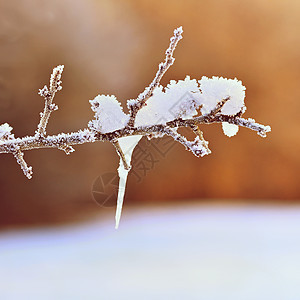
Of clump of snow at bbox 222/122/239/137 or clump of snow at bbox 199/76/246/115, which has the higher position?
clump of snow at bbox 199/76/246/115

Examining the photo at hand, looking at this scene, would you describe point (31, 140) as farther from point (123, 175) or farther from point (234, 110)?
point (234, 110)

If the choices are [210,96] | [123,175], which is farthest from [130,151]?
[210,96]

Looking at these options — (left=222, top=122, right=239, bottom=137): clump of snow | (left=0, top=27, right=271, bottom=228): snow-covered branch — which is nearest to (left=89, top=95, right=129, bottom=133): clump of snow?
(left=0, top=27, right=271, bottom=228): snow-covered branch

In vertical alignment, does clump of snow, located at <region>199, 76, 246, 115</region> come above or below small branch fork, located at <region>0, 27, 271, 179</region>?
above

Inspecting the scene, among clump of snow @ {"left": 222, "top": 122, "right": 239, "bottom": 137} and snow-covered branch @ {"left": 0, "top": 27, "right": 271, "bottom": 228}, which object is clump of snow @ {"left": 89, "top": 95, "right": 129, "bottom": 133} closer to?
snow-covered branch @ {"left": 0, "top": 27, "right": 271, "bottom": 228}

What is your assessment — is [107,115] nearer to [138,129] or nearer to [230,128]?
[138,129]
